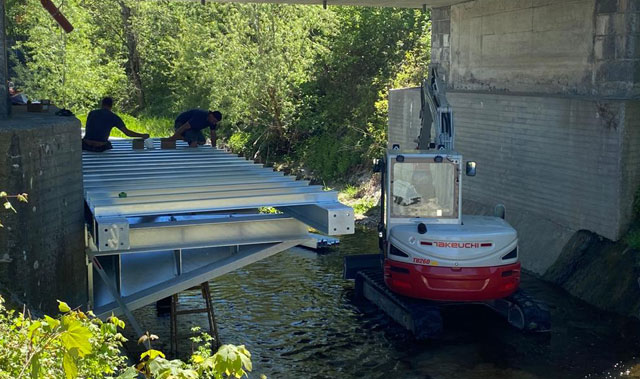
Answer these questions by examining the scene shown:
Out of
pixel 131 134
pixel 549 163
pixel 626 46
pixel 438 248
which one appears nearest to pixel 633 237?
pixel 549 163

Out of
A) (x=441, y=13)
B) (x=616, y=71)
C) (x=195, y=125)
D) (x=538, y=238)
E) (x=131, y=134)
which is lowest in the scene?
(x=538, y=238)

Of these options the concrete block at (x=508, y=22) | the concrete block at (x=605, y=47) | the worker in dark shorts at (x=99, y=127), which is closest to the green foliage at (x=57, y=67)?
the concrete block at (x=508, y=22)

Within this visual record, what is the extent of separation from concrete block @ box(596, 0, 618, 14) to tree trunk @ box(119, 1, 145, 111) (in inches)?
1215

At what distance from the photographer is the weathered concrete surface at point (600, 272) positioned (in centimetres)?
1653

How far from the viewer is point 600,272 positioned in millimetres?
17453

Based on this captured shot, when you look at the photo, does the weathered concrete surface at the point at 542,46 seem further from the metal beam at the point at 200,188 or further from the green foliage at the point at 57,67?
the green foliage at the point at 57,67

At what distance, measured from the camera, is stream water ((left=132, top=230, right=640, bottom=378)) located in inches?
540

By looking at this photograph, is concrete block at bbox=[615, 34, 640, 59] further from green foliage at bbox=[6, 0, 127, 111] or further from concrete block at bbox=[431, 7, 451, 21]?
green foliage at bbox=[6, 0, 127, 111]

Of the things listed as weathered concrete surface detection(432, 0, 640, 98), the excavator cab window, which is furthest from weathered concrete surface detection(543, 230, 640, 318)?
the excavator cab window

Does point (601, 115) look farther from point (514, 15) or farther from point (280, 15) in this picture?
point (280, 15)

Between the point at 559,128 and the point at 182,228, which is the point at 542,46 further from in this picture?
the point at 182,228

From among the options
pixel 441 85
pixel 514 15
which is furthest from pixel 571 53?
pixel 441 85

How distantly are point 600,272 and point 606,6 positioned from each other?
541cm

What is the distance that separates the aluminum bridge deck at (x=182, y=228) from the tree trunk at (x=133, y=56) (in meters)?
33.0
